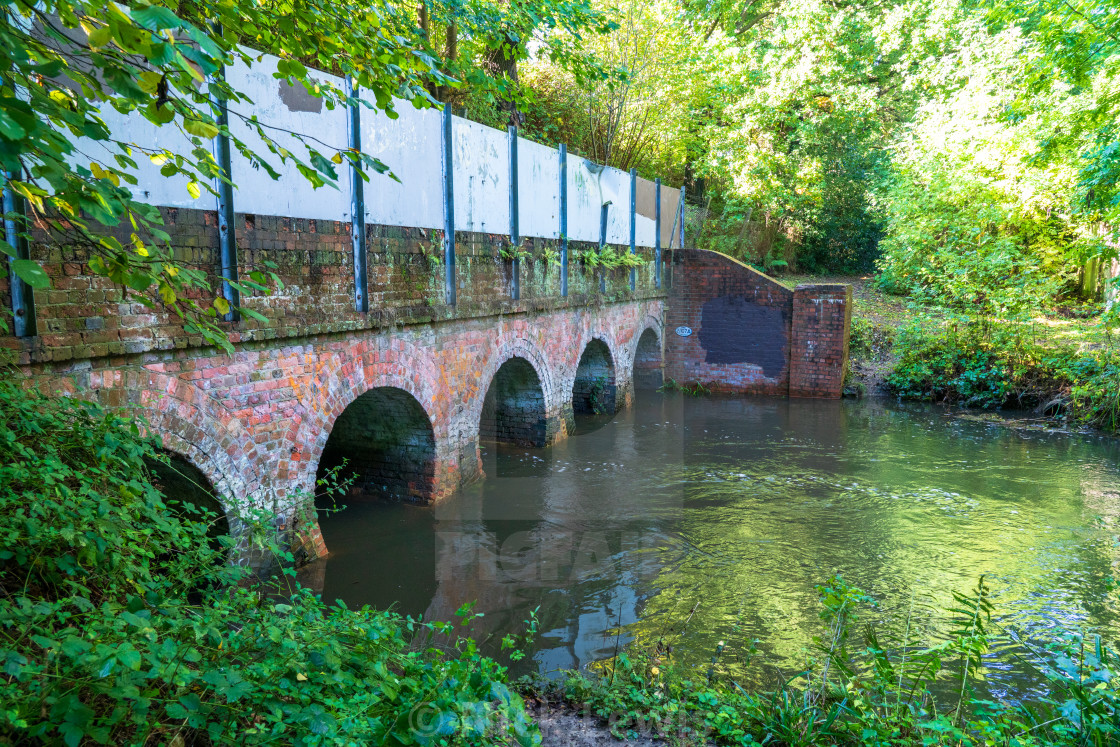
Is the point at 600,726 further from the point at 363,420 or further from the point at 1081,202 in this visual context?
the point at 1081,202

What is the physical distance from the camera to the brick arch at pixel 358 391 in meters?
5.90

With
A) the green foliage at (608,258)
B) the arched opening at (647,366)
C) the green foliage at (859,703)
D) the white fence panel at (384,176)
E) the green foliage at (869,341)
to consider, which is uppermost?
the white fence panel at (384,176)

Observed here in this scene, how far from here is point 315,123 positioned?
19.6 feet

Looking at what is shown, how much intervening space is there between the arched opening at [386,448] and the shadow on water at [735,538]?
0.26 meters

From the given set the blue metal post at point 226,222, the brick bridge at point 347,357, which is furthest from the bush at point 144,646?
the blue metal post at point 226,222

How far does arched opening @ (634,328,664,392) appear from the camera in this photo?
15.4 metres

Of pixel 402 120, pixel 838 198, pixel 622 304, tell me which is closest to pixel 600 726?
pixel 402 120

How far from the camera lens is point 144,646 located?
253 centimetres

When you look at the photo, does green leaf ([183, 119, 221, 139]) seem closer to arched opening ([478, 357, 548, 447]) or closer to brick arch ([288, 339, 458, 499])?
brick arch ([288, 339, 458, 499])

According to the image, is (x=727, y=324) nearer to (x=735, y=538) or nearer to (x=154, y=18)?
(x=735, y=538)

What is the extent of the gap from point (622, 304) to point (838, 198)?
12.9m

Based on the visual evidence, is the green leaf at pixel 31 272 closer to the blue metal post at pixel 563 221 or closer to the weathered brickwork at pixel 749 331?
the blue metal post at pixel 563 221

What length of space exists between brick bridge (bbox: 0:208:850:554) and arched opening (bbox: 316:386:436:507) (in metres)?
0.02

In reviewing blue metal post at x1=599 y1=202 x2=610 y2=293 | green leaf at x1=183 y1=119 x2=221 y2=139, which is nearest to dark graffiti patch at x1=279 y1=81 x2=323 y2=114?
green leaf at x1=183 y1=119 x2=221 y2=139
